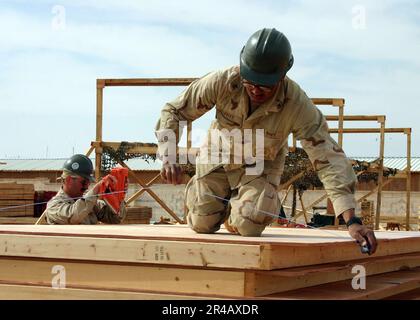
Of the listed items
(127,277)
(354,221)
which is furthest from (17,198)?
(354,221)

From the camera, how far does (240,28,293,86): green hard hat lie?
4.71 m

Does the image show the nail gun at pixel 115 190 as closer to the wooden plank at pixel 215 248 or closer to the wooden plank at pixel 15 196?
the wooden plank at pixel 215 248

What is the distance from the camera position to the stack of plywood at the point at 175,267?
13.2ft

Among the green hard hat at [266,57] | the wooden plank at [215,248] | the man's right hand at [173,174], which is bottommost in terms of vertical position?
the wooden plank at [215,248]

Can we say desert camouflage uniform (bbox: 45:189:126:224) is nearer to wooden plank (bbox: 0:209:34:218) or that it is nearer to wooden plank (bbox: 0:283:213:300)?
wooden plank (bbox: 0:283:213:300)

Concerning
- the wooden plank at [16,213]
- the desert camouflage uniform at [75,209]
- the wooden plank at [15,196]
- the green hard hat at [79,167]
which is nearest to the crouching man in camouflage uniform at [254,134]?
the desert camouflage uniform at [75,209]

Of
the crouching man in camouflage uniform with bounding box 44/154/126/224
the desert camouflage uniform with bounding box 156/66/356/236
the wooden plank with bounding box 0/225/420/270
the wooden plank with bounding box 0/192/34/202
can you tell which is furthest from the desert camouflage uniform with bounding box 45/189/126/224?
the wooden plank with bounding box 0/192/34/202

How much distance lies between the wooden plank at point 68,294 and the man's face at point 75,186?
3.04 m

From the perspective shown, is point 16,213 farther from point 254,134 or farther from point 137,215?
point 254,134

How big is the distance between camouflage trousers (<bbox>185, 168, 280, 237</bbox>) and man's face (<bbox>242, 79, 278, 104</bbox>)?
0.64m

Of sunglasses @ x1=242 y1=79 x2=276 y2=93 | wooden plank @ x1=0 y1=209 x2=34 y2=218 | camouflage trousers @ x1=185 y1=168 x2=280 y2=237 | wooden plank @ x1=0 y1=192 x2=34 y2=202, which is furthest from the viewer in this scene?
wooden plank @ x1=0 y1=192 x2=34 y2=202

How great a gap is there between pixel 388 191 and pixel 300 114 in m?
26.2

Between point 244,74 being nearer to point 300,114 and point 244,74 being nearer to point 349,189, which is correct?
point 300,114

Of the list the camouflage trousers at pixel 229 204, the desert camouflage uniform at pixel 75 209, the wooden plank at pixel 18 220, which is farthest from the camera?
the wooden plank at pixel 18 220
